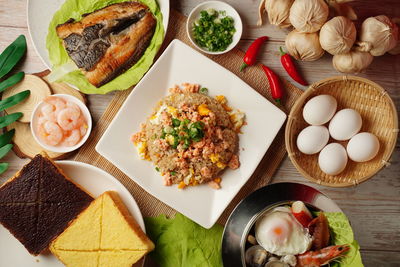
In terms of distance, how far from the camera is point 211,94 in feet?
9.74

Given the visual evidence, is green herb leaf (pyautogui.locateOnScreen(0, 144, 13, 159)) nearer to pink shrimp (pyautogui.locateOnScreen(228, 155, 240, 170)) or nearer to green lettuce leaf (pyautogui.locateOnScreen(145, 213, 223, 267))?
green lettuce leaf (pyautogui.locateOnScreen(145, 213, 223, 267))

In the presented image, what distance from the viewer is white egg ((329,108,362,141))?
8.92 ft

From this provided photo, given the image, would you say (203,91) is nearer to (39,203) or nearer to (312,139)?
(312,139)

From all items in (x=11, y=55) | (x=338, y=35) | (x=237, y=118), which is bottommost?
(x=237, y=118)

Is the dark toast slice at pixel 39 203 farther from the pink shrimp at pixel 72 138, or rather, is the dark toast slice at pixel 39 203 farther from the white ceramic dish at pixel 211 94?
the white ceramic dish at pixel 211 94

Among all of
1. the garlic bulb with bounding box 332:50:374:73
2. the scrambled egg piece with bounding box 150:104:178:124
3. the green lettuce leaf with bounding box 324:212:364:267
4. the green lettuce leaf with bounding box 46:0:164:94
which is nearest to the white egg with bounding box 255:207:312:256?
the green lettuce leaf with bounding box 324:212:364:267

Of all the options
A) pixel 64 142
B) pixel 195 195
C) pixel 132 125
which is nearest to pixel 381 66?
pixel 195 195

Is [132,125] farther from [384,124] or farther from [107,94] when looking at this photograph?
[384,124]

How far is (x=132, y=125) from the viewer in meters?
2.93

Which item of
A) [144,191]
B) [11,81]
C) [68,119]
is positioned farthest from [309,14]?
[11,81]

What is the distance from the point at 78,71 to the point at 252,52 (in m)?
1.26

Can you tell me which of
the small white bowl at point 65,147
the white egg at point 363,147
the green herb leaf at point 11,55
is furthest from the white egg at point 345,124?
the green herb leaf at point 11,55

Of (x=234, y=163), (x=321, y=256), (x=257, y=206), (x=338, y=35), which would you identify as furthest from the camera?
(x=234, y=163)

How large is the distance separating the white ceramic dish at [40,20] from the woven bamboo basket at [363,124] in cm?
117
